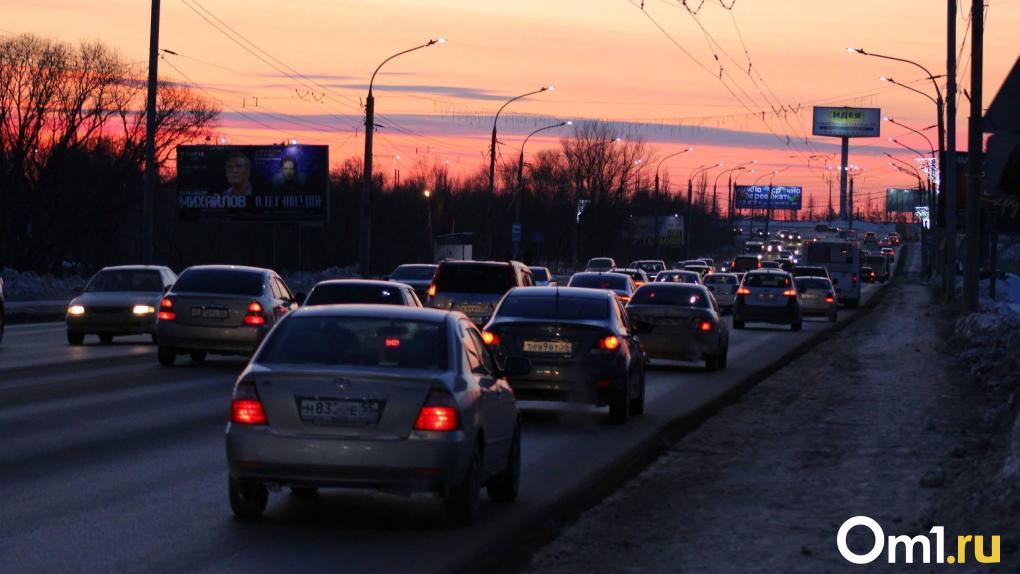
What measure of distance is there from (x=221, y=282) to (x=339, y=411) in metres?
15.7

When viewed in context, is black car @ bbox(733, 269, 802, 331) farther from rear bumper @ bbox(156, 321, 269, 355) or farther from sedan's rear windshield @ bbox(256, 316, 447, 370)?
sedan's rear windshield @ bbox(256, 316, 447, 370)

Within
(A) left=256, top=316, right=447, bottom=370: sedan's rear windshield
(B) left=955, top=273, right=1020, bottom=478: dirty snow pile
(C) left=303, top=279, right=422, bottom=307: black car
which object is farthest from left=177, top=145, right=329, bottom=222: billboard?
(A) left=256, top=316, right=447, bottom=370: sedan's rear windshield

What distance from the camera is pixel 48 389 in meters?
19.8

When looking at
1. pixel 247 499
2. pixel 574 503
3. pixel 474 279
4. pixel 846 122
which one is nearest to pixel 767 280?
pixel 474 279

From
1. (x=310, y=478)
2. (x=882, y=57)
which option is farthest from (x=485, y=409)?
(x=882, y=57)

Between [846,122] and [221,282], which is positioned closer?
[221,282]

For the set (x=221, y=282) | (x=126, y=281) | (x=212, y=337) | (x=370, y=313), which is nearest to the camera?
(x=370, y=313)

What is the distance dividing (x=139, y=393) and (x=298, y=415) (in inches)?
416

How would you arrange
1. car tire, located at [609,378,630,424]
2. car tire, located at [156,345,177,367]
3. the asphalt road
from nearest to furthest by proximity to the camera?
the asphalt road, car tire, located at [609,378,630,424], car tire, located at [156,345,177,367]

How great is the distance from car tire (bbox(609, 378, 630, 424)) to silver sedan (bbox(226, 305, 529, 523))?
7.12 metres

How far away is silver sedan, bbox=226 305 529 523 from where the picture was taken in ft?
31.8

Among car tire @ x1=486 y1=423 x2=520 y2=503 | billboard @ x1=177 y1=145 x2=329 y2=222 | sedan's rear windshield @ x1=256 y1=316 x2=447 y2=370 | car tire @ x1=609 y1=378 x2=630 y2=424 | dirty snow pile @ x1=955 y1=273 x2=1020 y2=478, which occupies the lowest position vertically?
dirty snow pile @ x1=955 y1=273 x2=1020 y2=478

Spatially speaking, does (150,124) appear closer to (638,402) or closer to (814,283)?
(814,283)

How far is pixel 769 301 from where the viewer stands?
4403 centimetres
